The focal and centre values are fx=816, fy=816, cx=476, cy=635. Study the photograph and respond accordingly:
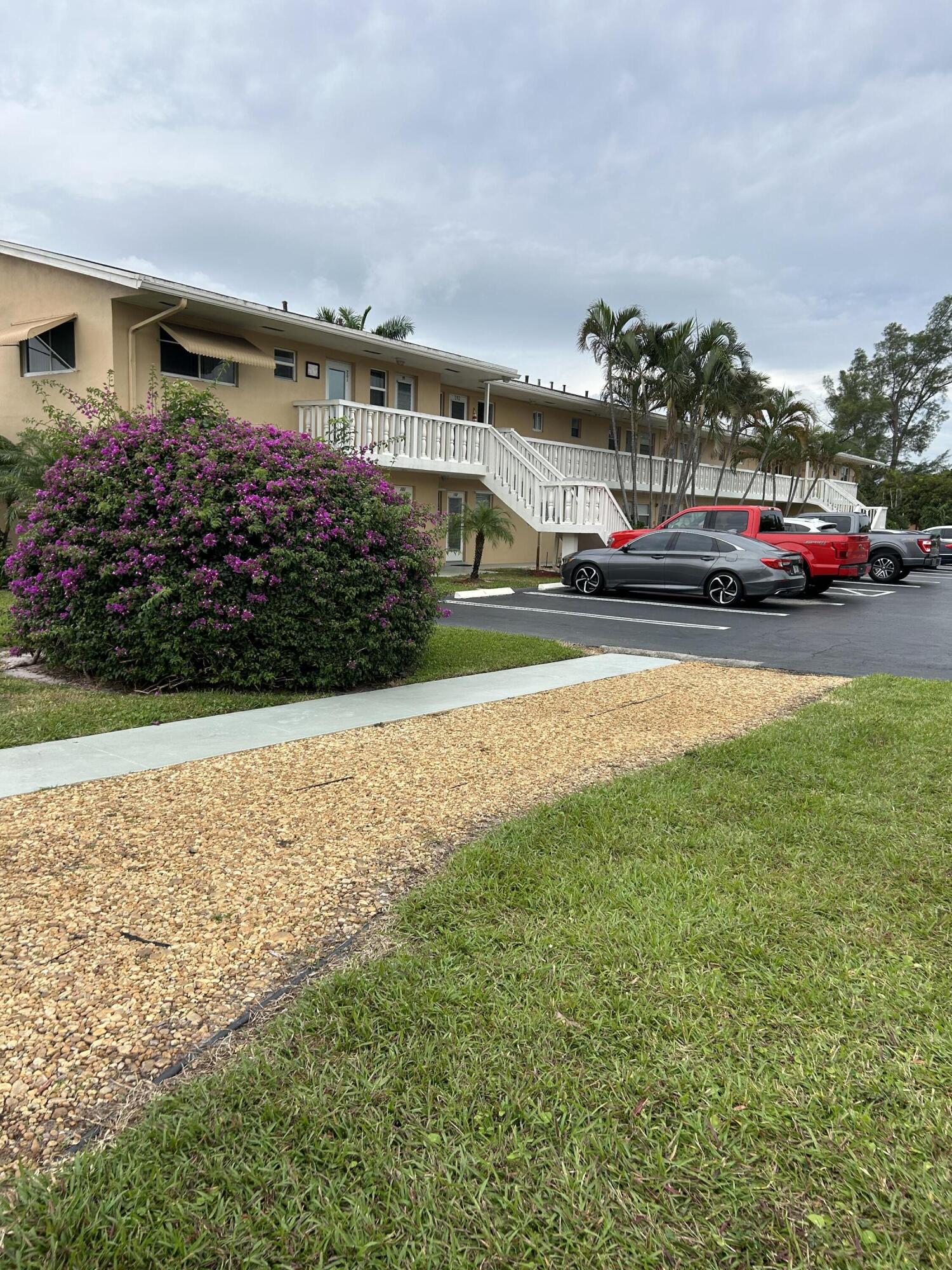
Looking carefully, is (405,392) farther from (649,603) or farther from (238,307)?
(649,603)

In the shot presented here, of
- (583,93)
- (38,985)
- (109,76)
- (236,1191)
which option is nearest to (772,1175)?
(236,1191)

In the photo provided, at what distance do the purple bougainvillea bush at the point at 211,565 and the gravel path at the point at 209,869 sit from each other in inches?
59.4

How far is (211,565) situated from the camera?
22.7 ft

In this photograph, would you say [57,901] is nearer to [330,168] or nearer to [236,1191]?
[236,1191]

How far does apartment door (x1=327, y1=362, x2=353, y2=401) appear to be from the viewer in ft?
61.5

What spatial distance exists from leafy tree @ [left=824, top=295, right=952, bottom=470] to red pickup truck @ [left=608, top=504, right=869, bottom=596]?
2211 inches

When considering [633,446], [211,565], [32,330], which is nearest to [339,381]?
[32,330]

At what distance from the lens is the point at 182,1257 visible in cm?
169

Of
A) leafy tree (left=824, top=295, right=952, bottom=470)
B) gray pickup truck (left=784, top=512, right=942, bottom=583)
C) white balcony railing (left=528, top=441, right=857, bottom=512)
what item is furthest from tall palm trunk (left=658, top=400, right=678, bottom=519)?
leafy tree (left=824, top=295, right=952, bottom=470)

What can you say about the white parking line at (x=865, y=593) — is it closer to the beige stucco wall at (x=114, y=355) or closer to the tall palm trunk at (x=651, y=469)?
the tall palm trunk at (x=651, y=469)

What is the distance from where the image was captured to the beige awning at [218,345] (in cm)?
1456

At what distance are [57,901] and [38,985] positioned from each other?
588 mm

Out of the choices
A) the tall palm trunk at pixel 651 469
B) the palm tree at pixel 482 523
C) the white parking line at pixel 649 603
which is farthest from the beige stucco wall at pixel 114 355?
the white parking line at pixel 649 603

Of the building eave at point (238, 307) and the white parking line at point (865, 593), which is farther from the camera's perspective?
the white parking line at point (865, 593)
